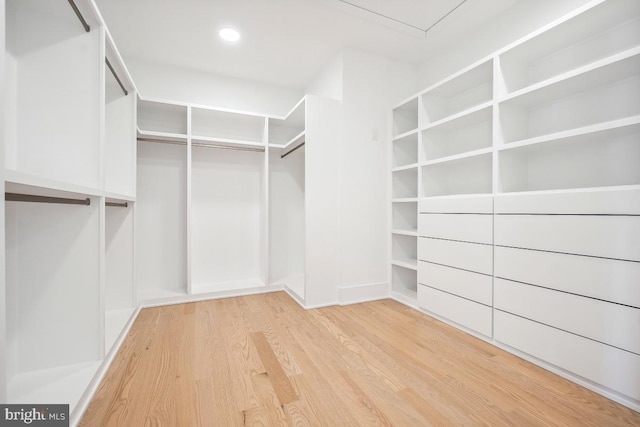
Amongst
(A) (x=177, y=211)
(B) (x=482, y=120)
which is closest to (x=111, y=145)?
(A) (x=177, y=211)

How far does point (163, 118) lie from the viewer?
2879 mm

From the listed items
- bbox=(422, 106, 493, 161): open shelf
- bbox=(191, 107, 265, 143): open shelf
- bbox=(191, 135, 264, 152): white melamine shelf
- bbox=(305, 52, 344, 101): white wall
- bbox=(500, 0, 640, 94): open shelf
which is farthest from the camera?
bbox=(191, 107, 265, 143): open shelf

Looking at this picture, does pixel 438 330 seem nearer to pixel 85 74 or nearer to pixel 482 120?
pixel 482 120

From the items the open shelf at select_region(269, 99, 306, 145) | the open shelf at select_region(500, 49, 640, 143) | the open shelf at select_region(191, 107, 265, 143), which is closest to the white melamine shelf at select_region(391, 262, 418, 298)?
the open shelf at select_region(500, 49, 640, 143)

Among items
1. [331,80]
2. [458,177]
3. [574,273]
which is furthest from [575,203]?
[331,80]

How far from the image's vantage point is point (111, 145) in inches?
87.7

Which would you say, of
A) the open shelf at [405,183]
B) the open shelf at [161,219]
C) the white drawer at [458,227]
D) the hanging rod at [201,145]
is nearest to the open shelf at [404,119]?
the open shelf at [405,183]

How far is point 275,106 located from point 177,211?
1.71 m

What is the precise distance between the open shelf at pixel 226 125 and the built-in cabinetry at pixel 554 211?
1965 millimetres

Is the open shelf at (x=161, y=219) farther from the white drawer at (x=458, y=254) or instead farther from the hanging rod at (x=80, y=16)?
the white drawer at (x=458, y=254)

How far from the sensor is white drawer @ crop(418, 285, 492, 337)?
6.14 feet

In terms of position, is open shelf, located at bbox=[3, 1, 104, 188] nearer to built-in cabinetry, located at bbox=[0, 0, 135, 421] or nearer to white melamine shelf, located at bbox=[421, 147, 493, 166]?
built-in cabinetry, located at bbox=[0, 0, 135, 421]

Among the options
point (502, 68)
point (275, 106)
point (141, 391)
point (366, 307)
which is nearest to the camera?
point (141, 391)

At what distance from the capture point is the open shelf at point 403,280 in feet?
9.29
